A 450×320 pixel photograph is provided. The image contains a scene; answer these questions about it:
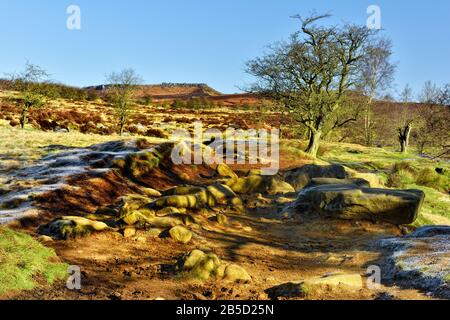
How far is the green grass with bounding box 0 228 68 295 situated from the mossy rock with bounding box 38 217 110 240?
1.46 meters

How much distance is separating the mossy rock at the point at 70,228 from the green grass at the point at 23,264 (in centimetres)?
146

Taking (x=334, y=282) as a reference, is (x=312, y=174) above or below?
above

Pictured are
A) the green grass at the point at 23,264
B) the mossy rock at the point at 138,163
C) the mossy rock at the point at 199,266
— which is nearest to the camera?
the green grass at the point at 23,264

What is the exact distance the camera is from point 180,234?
32.2 feet

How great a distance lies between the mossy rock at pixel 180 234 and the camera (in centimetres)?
971

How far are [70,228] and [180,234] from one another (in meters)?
2.42

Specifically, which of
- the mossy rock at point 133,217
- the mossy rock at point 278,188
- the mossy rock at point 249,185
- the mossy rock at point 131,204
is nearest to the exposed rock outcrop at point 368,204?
the mossy rock at point 278,188

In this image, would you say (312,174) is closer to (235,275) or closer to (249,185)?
(249,185)

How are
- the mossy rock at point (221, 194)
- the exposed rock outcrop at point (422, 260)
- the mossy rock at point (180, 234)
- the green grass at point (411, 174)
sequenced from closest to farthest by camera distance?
the exposed rock outcrop at point (422, 260)
the mossy rock at point (180, 234)
the mossy rock at point (221, 194)
the green grass at point (411, 174)

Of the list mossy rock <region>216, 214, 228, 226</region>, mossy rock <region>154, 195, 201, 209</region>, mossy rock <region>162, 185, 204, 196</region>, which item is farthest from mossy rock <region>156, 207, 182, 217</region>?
mossy rock <region>162, 185, 204, 196</region>

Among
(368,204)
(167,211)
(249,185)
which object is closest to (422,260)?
(368,204)

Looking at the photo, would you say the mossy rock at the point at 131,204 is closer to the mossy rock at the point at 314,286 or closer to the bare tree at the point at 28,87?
the mossy rock at the point at 314,286

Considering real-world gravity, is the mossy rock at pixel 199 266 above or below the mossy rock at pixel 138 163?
below

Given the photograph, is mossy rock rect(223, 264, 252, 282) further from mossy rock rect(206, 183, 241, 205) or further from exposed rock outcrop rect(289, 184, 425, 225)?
mossy rock rect(206, 183, 241, 205)
